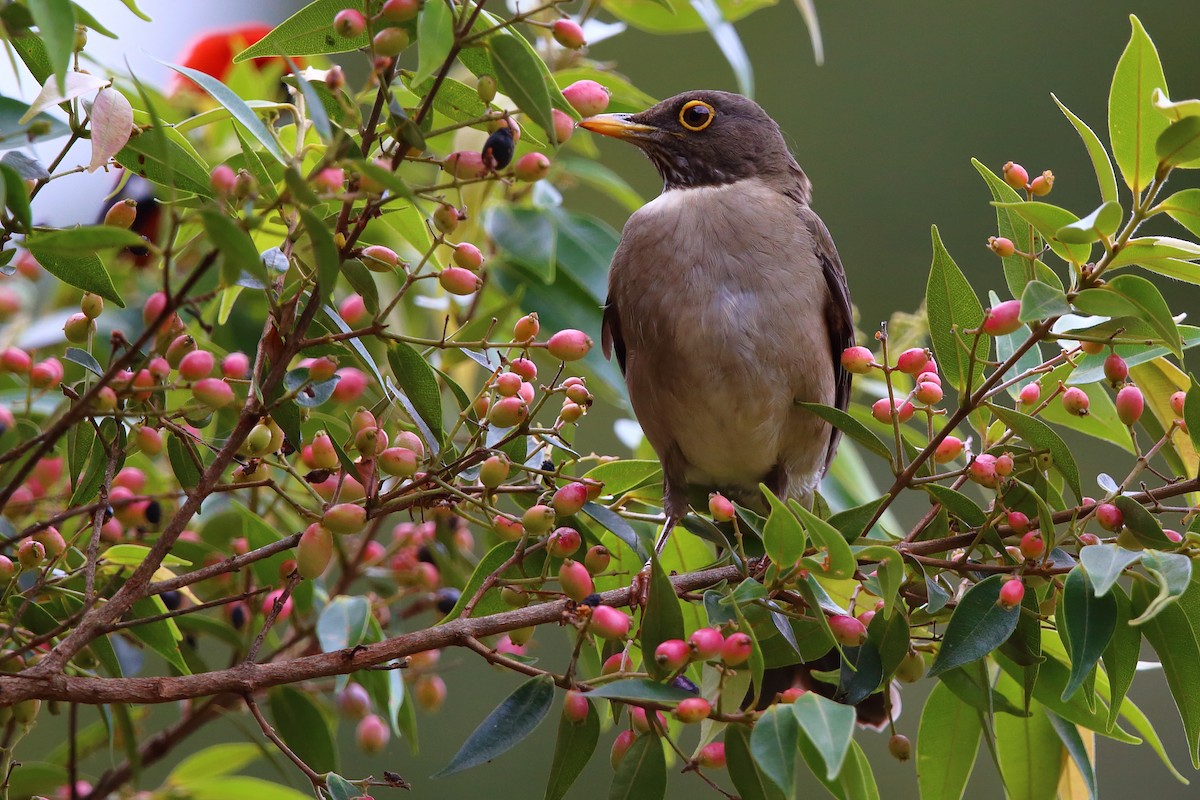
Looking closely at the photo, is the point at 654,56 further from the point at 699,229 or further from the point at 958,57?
the point at 699,229

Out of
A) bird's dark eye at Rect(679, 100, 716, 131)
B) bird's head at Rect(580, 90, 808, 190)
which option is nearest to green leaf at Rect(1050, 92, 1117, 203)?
bird's head at Rect(580, 90, 808, 190)

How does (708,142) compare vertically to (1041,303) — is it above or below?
below

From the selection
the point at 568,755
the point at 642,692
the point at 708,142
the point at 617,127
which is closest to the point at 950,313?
the point at 642,692

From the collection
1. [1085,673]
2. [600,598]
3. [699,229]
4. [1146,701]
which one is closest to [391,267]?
[600,598]

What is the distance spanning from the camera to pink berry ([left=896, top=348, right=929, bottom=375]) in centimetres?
270

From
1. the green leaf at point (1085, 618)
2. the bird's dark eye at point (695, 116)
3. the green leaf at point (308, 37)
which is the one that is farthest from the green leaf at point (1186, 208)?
the bird's dark eye at point (695, 116)

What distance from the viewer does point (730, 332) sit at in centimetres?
427

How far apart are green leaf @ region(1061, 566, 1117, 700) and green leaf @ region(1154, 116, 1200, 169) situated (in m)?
0.75

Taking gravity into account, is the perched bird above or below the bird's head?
below

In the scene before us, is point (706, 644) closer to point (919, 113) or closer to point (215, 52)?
point (215, 52)

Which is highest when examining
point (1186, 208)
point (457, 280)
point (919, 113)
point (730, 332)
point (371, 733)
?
point (457, 280)

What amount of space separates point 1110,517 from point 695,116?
3.03 metres

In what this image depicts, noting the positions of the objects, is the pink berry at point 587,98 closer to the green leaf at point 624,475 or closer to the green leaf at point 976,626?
the green leaf at point 624,475

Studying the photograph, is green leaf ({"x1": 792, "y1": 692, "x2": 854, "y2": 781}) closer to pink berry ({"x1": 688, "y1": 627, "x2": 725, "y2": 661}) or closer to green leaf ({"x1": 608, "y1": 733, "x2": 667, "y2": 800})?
pink berry ({"x1": 688, "y1": 627, "x2": 725, "y2": 661})
